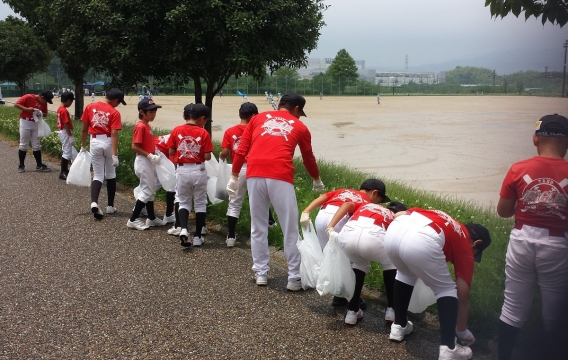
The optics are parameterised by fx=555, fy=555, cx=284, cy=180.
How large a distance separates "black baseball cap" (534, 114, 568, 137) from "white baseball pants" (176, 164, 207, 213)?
3.99 metres

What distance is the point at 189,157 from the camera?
20.7ft

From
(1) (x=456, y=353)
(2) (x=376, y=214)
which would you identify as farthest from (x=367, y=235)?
(1) (x=456, y=353)

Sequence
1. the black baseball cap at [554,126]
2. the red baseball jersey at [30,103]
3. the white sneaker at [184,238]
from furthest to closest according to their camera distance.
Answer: the red baseball jersey at [30,103]
the white sneaker at [184,238]
the black baseball cap at [554,126]

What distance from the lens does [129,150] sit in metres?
11.3

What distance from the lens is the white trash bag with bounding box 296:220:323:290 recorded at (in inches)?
181

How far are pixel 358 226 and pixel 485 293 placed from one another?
1.21 metres

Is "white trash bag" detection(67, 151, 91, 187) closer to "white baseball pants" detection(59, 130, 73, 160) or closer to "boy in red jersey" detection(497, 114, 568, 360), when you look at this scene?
"white baseball pants" detection(59, 130, 73, 160)

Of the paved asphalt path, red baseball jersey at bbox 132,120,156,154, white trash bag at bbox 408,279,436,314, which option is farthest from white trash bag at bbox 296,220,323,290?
red baseball jersey at bbox 132,120,156,154

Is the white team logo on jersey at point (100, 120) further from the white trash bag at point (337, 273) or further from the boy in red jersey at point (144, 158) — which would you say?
the white trash bag at point (337, 273)

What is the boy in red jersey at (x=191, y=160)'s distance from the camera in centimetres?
630

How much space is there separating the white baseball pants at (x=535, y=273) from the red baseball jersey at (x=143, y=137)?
15.6 ft

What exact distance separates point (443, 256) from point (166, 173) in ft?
14.3

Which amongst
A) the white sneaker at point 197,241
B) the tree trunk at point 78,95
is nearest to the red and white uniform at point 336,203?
the white sneaker at point 197,241

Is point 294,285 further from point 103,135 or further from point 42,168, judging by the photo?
point 42,168
